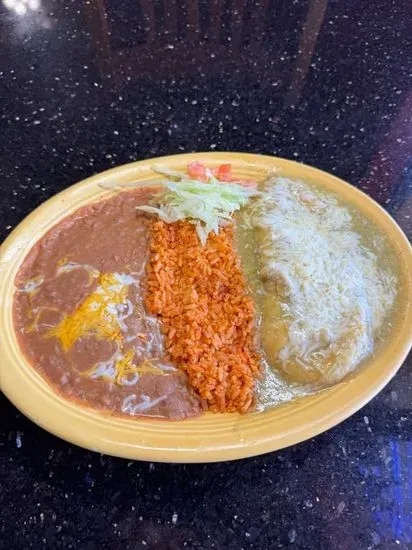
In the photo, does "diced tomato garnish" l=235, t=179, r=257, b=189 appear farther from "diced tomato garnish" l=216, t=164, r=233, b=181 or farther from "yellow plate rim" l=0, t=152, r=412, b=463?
"yellow plate rim" l=0, t=152, r=412, b=463

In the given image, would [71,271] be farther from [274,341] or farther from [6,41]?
[6,41]

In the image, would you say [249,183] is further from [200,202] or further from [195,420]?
[195,420]

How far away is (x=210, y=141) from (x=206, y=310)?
0.98 metres

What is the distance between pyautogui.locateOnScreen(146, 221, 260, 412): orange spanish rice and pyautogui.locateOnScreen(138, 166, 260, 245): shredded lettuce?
3 centimetres

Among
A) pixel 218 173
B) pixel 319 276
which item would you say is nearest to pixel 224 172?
pixel 218 173

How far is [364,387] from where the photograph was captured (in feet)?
4.74

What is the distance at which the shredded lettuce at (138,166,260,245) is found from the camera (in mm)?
1828

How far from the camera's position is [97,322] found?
1562mm

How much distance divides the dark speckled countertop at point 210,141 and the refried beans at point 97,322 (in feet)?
0.55

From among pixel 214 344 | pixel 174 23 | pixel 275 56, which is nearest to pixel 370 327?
pixel 214 344

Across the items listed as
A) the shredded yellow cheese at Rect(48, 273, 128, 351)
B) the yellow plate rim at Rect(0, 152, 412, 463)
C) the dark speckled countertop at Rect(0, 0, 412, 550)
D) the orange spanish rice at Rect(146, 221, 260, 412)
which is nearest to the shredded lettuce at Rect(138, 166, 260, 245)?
the orange spanish rice at Rect(146, 221, 260, 412)

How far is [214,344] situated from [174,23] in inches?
80.1

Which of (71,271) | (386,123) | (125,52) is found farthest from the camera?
(125,52)

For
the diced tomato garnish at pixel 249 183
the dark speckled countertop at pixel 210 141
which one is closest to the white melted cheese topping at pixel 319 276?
the diced tomato garnish at pixel 249 183
